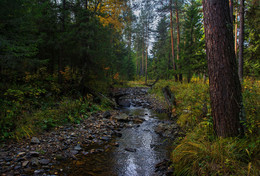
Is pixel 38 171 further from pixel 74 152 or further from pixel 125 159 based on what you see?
pixel 125 159

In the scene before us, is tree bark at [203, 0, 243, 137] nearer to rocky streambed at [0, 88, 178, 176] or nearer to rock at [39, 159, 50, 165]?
rocky streambed at [0, 88, 178, 176]

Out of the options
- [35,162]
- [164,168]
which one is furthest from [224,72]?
[35,162]

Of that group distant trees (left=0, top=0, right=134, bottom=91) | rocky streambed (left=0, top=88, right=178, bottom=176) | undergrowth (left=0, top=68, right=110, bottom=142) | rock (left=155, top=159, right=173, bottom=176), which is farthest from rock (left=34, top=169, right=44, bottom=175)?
distant trees (left=0, top=0, right=134, bottom=91)

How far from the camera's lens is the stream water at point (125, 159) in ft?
11.8

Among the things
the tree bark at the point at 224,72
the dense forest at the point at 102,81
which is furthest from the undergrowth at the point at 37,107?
the tree bark at the point at 224,72

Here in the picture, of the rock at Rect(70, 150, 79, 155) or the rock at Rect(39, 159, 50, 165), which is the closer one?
the rock at Rect(39, 159, 50, 165)

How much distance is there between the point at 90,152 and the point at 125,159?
110 centimetres

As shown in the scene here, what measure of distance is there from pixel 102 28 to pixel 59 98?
5585mm

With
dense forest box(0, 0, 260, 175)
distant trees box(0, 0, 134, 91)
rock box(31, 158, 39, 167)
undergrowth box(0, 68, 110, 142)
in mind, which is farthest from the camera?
distant trees box(0, 0, 134, 91)

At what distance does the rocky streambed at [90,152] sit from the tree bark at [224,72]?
175 cm

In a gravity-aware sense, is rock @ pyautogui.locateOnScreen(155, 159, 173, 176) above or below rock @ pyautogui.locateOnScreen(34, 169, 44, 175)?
below

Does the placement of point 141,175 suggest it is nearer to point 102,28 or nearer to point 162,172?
point 162,172

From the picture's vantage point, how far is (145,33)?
→ 30641 mm

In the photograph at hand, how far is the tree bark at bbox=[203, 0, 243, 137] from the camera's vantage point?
3215mm
